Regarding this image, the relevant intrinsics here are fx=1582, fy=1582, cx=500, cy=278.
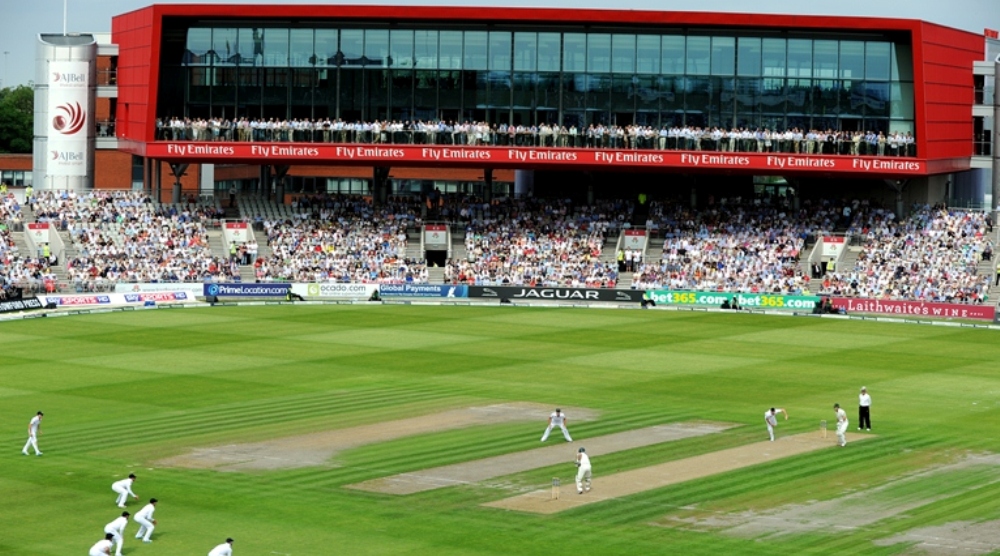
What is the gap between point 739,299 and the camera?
→ 83688 mm

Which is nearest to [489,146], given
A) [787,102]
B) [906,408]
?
[787,102]

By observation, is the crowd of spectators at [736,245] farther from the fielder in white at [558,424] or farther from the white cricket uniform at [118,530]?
the white cricket uniform at [118,530]

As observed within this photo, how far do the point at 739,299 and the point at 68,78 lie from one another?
1697 inches

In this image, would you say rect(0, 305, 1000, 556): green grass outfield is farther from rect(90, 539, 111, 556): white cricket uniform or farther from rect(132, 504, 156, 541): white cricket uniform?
rect(90, 539, 111, 556): white cricket uniform

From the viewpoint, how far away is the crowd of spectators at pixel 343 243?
87.9 m

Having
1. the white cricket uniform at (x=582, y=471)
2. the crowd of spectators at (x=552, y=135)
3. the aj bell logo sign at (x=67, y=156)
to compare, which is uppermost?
the crowd of spectators at (x=552, y=135)

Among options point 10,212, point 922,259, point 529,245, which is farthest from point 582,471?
point 10,212

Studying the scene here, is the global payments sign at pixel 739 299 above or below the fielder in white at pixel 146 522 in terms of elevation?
above

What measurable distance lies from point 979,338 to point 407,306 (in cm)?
2910

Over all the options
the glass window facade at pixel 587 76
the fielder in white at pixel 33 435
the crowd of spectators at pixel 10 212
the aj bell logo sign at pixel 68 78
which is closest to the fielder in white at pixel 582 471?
the fielder in white at pixel 33 435

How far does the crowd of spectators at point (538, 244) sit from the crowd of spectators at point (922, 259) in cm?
1347

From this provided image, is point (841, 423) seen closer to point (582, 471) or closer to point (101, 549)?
point (582, 471)

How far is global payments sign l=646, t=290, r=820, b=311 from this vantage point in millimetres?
82500

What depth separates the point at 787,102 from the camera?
92312 millimetres
